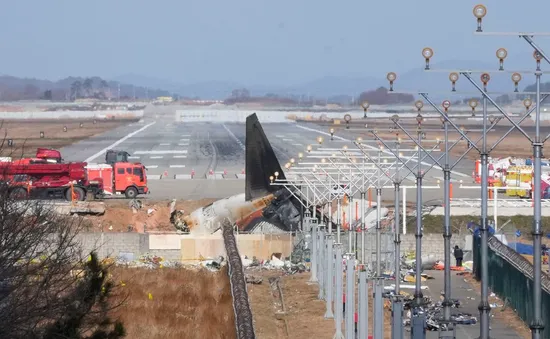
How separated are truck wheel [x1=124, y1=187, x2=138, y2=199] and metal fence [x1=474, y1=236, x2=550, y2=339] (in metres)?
28.4

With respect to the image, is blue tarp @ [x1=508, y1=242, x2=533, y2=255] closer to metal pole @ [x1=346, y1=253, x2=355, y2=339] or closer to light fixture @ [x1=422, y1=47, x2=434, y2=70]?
metal pole @ [x1=346, y1=253, x2=355, y2=339]

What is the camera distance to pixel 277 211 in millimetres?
58281

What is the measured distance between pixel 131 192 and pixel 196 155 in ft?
123

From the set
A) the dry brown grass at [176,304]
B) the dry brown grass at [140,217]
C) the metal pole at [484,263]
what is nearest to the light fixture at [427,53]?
the metal pole at [484,263]

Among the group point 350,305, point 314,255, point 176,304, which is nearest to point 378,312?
point 350,305

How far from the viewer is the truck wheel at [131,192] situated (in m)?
71.3

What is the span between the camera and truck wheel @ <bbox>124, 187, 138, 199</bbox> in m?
71.3

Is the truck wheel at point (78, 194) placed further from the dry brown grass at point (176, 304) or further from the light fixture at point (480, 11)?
the light fixture at point (480, 11)

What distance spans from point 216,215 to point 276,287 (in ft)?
44.1

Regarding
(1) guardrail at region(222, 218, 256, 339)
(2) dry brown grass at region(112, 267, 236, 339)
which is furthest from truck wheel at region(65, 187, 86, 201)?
(2) dry brown grass at region(112, 267, 236, 339)

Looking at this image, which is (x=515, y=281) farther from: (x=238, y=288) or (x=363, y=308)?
Result: (x=363, y=308)

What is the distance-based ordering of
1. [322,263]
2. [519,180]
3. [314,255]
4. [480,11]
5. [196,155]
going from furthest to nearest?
[196,155] → [519,180] → [314,255] → [322,263] → [480,11]

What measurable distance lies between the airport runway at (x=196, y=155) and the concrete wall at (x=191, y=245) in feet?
13.5

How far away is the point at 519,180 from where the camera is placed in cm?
7088
